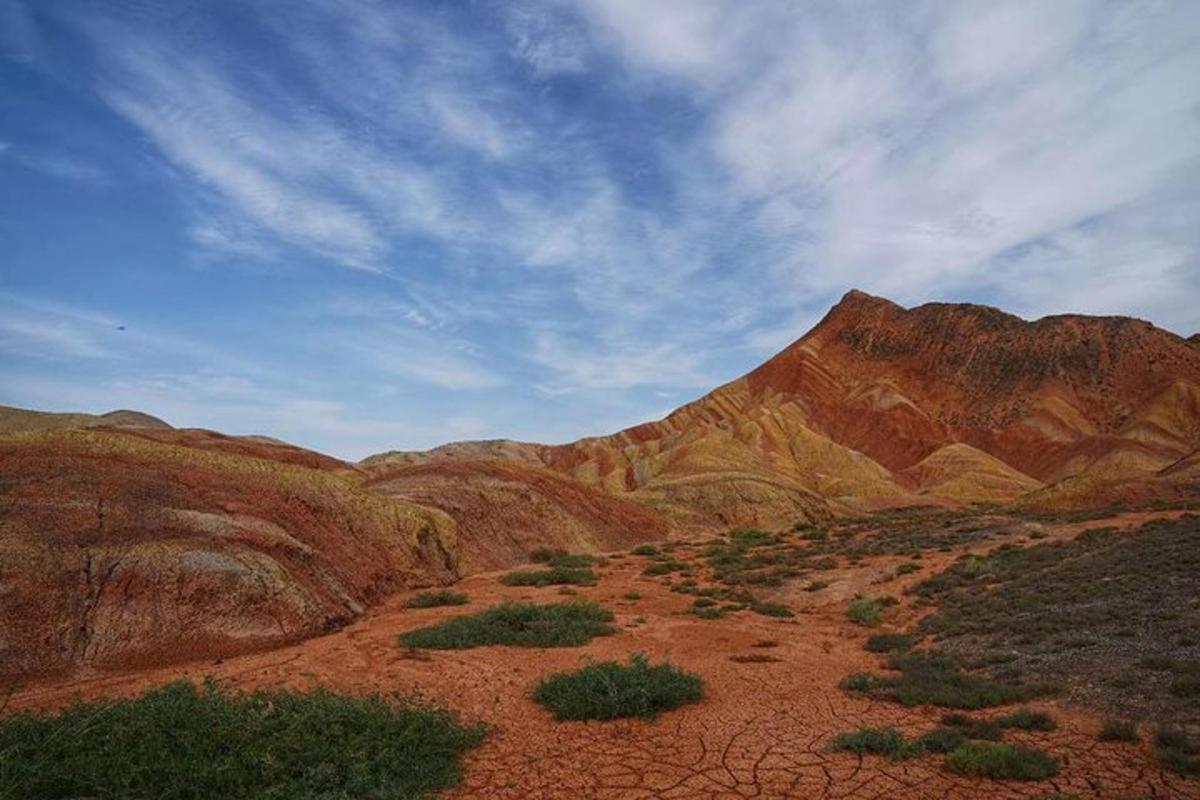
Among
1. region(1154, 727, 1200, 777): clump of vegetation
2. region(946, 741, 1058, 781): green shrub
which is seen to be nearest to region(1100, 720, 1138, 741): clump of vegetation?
region(1154, 727, 1200, 777): clump of vegetation

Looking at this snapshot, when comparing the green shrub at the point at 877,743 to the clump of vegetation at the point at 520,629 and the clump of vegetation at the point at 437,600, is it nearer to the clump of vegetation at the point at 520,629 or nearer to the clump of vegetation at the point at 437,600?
the clump of vegetation at the point at 520,629

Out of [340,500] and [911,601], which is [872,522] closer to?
[911,601]

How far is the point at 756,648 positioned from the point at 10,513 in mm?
12104

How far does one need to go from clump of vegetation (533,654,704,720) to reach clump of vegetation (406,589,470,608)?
25.1 ft

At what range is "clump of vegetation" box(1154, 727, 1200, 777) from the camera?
6.12 meters

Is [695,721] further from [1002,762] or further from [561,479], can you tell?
[561,479]

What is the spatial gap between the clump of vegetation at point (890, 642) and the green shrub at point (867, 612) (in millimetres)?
1923

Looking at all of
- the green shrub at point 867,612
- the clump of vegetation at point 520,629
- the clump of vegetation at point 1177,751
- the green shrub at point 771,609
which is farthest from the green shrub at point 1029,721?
the green shrub at point 771,609

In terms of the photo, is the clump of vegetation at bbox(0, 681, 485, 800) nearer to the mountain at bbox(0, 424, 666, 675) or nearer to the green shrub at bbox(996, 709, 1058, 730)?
the mountain at bbox(0, 424, 666, 675)

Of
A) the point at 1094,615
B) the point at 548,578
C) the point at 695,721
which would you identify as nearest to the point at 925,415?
the point at 548,578

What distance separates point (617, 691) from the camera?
8766 millimetres

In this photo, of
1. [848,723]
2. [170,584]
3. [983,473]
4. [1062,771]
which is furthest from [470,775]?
[983,473]

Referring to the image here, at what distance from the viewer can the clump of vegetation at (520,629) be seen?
12.3 meters

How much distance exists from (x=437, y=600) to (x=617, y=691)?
9.09m
